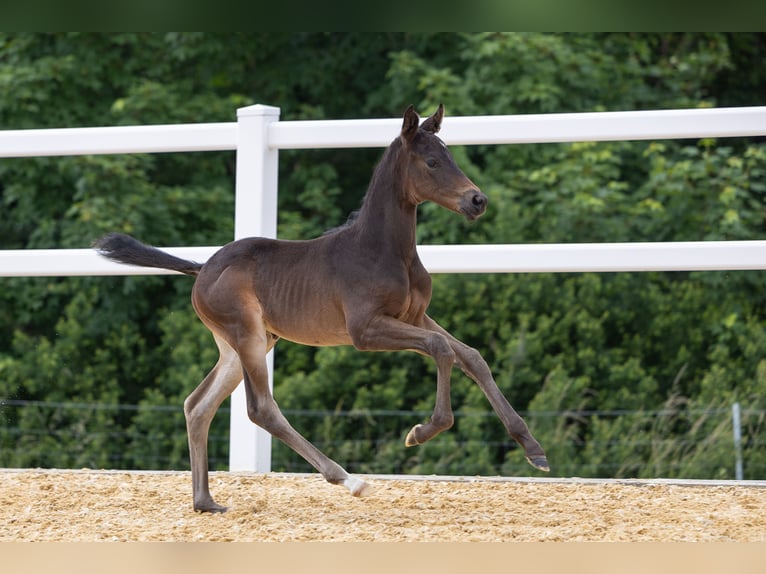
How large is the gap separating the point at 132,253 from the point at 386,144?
143 centimetres

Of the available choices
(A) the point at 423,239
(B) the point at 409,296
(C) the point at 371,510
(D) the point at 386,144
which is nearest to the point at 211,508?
(C) the point at 371,510

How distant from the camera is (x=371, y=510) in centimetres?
413

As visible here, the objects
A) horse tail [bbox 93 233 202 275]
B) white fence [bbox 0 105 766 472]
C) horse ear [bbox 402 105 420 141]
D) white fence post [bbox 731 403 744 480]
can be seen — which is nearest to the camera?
horse ear [bbox 402 105 420 141]

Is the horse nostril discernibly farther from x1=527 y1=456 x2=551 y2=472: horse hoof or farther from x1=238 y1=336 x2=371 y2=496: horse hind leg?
x1=238 y1=336 x2=371 y2=496: horse hind leg

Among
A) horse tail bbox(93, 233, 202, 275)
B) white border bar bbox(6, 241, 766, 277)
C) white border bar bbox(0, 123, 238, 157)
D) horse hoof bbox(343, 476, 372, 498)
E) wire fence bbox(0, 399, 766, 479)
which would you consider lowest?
wire fence bbox(0, 399, 766, 479)

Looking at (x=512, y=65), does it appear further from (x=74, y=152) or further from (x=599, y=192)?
(x=74, y=152)

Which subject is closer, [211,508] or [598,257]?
[211,508]

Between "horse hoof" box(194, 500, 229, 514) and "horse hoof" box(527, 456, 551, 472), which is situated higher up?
"horse hoof" box(527, 456, 551, 472)

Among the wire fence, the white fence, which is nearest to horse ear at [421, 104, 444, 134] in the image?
the white fence

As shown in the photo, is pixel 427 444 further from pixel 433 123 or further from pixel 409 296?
pixel 433 123

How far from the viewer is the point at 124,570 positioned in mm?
1689

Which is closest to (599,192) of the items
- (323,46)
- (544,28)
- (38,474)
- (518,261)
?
(323,46)

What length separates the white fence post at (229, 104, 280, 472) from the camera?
210 inches

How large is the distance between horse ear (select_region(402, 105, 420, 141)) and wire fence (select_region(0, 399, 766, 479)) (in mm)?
5823
